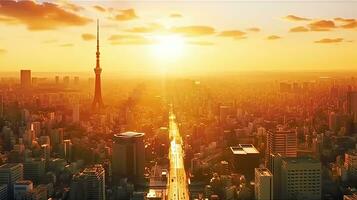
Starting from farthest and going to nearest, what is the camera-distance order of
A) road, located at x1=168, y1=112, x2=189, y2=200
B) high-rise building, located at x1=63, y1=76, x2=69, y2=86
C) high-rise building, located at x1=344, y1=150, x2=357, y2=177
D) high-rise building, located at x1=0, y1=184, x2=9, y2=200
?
1. high-rise building, located at x1=63, y1=76, x2=69, y2=86
2. high-rise building, located at x1=344, y1=150, x2=357, y2=177
3. road, located at x1=168, y1=112, x2=189, y2=200
4. high-rise building, located at x1=0, y1=184, x2=9, y2=200

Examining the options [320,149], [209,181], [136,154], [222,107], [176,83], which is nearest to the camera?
[209,181]

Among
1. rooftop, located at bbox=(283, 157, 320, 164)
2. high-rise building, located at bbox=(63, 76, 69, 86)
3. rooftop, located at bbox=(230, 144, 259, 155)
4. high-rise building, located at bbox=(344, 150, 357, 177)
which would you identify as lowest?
high-rise building, located at bbox=(344, 150, 357, 177)

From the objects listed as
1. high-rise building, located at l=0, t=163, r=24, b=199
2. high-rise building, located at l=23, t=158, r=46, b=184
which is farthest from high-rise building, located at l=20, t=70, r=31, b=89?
high-rise building, located at l=0, t=163, r=24, b=199

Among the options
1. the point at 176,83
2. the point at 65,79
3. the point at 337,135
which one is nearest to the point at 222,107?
the point at 176,83

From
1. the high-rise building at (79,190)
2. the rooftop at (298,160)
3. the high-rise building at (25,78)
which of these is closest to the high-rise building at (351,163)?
the rooftop at (298,160)

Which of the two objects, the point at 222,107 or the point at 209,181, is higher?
the point at 222,107

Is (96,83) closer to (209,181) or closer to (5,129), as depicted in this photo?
(5,129)

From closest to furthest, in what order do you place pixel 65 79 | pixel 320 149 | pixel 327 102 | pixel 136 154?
pixel 136 154
pixel 320 149
pixel 65 79
pixel 327 102

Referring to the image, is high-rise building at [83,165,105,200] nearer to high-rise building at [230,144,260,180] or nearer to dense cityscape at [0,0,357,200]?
dense cityscape at [0,0,357,200]
